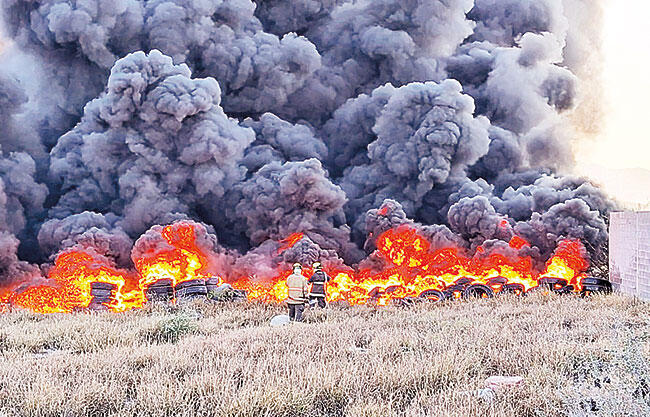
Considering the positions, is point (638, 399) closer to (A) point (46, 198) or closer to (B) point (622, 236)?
(B) point (622, 236)

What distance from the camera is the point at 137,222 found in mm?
29484

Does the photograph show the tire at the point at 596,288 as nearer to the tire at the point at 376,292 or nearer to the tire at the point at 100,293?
the tire at the point at 376,292

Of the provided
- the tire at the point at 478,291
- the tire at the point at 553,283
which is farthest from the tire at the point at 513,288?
the tire at the point at 553,283

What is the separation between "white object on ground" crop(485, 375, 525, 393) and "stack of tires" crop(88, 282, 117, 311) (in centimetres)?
1713

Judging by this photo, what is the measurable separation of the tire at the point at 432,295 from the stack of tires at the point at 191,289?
734 cm

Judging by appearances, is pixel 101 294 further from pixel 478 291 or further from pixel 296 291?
A: pixel 478 291

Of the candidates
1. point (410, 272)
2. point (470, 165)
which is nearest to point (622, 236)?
point (410, 272)

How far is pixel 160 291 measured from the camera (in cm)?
2431

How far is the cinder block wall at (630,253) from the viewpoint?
66.4 ft

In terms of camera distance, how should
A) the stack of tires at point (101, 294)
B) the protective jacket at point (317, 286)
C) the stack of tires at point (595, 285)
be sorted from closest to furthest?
the protective jacket at point (317, 286) < the stack of tires at point (595, 285) < the stack of tires at point (101, 294)

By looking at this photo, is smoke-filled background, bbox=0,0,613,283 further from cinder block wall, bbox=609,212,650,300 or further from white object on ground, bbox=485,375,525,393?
white object on ground, bbox=485,375,525,393

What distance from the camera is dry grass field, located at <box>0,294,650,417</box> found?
8.56 meters

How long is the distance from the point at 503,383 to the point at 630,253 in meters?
13.6

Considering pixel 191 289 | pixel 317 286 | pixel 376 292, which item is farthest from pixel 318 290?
pixel 191 289
